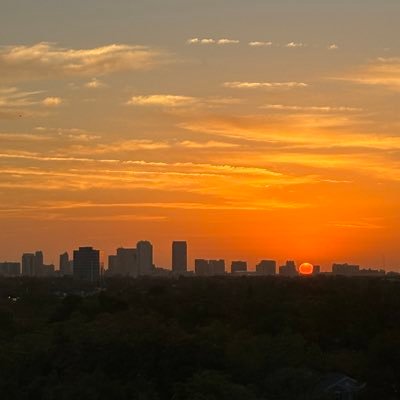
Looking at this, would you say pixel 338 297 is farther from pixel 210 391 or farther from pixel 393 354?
pixel 210 391

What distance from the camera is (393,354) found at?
40750mm

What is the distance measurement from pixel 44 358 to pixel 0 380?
2284 mm

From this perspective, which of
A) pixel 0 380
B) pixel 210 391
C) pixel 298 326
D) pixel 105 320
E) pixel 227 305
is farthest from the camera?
pixel 227 305

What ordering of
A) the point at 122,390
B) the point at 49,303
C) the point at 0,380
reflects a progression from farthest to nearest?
the point at 49,303 → the point at 0,380 → the point at 122,390

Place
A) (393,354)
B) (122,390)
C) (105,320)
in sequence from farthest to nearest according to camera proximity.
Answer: (105,320) → (393,354) → (122,390)

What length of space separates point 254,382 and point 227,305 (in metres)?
31.9

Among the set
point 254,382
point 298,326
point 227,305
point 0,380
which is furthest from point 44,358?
point 227,305

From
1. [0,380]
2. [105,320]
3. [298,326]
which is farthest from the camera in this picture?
[298,326]

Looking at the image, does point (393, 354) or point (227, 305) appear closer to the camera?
point (393, 354)

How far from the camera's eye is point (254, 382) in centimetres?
3612

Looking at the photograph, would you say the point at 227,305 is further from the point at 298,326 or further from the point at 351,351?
the point at 351,351

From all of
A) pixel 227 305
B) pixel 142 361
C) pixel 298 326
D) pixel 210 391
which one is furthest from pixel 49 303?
pixel 210 391

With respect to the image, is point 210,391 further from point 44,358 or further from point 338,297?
point 338,297

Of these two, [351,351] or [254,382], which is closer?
[254,382]
